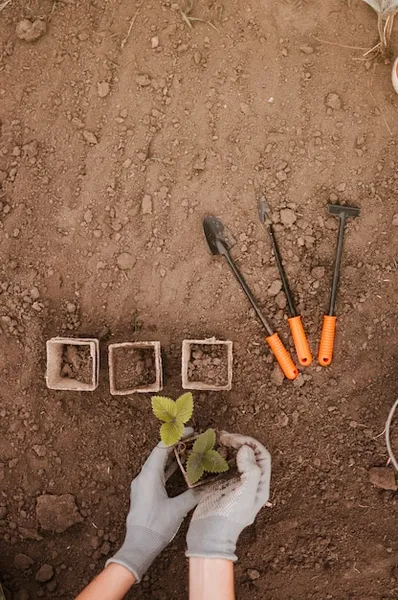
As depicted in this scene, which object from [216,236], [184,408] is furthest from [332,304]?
[184,408]

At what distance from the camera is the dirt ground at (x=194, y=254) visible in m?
2.42

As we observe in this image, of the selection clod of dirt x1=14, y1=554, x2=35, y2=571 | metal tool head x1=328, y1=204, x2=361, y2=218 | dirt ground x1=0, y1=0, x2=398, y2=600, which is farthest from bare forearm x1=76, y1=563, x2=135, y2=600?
metal tool head x1=328, y1=204, x2=361, y2=218

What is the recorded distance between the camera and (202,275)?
96.7 inches

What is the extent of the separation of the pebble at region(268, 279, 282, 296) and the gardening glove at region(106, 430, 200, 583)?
713 millimetres

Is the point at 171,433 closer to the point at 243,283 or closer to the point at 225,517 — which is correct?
the point at 225,517

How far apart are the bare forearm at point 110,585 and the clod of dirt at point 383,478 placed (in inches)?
38.0

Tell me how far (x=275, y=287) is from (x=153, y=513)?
3.15 ft

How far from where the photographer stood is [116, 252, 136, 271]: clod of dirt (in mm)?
2459

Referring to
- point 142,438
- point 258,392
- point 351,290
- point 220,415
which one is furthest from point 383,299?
point 142,438

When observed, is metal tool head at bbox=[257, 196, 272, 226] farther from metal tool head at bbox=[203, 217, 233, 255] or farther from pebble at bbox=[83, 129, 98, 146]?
pebble at bbox=[83, 129, 98, 146]

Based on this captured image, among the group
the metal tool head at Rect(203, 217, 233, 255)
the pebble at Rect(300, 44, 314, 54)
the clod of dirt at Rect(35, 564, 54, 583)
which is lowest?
the clod of dirt at Rect(35, 564, 54, 583)

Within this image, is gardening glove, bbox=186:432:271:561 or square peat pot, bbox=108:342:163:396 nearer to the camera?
gardening glove, bbox=186:432:271:561

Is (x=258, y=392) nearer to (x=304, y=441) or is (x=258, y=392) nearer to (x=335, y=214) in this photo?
(x=304, y=441)

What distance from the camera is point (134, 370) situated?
7.98 feet
